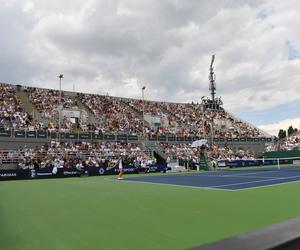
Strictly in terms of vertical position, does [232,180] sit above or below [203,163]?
below

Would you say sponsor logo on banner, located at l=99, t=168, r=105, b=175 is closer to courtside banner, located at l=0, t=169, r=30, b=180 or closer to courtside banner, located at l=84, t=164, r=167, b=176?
courtside banner, located at l=84, t=164, r=167, b=176

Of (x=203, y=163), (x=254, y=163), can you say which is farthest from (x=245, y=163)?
(x=203, y=163)

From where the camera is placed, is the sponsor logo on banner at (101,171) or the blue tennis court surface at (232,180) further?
the sponsor logo on banner at (101,171)

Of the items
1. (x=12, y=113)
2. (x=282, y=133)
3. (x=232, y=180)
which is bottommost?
(x=232, y=180)

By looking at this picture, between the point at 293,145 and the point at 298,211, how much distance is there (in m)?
52.1

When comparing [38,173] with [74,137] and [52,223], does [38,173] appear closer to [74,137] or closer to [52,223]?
[74,137]

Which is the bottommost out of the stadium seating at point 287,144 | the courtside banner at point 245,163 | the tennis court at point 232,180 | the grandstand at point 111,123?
the tennis court at point 232,180

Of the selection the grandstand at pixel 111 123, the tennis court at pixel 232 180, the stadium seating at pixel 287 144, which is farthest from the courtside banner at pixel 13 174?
the stadium seating at pixel 287 144

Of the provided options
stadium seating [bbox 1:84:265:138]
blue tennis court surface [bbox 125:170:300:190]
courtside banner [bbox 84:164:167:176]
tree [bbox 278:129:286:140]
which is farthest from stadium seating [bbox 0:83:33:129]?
tree [bbox 278:129:286:140]

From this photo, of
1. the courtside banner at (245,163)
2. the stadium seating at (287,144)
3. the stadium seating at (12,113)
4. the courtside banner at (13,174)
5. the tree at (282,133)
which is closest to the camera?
the courtside banner at (13,174)

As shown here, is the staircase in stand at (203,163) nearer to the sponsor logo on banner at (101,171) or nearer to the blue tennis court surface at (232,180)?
the sponsor logo on banner at (101,171)

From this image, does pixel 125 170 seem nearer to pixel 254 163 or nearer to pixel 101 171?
pixel 101 171

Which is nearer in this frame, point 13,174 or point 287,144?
point 13,174

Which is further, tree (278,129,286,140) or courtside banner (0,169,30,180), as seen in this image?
tree (278,129,286,140)
